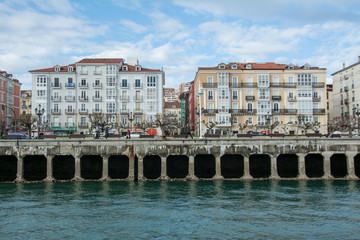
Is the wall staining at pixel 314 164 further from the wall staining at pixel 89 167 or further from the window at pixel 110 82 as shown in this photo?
the window at pixel 110 82

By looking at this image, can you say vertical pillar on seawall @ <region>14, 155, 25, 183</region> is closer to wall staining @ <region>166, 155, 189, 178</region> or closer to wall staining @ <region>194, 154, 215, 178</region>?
wall staining @ <region>166, 155, 189, 178</region>

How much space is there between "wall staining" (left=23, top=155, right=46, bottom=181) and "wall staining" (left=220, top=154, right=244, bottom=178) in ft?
73.2

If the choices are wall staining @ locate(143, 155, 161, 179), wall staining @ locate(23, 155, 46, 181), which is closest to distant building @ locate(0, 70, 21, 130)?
wall staining @ locate(23, 155, 46, 181)

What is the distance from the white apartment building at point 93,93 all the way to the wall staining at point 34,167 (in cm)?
3742

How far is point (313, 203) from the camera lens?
28.4 m

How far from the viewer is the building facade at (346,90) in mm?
85250

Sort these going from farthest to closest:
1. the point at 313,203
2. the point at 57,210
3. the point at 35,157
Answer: the point at 35,157 < the point at 313,203 < the point at 57,210

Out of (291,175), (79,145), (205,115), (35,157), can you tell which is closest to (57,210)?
(79,145)

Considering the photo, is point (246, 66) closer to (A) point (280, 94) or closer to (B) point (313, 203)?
(A) point (280, 94)

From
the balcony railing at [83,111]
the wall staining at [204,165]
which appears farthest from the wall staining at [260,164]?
the balcony railing at [83,111]

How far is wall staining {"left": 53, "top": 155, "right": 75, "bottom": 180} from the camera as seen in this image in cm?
4434

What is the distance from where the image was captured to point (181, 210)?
26.2m

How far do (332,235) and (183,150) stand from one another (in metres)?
21.9

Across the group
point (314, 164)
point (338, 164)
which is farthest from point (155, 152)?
point (338, 164)
